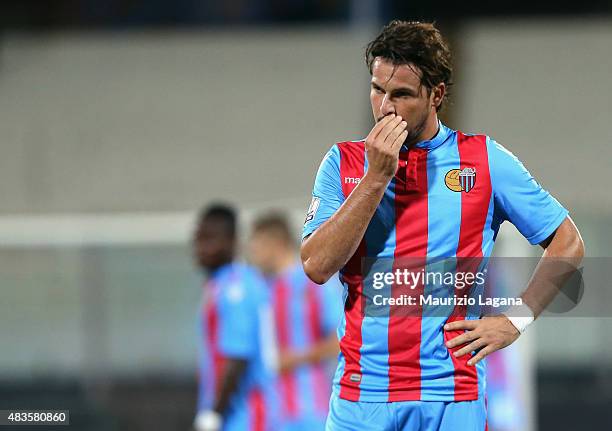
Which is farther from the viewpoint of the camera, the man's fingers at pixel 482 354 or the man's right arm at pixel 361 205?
the man's fingers at pixel 482 354

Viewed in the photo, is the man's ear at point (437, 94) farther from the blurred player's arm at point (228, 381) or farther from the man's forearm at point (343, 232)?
the blurred player's arm at point (228, 381)

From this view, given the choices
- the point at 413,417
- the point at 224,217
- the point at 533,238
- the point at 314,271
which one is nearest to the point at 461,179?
the point at 533,238

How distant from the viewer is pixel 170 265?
9062 millimetres

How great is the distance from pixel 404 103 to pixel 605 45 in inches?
473

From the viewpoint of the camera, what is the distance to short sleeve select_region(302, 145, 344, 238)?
8.93 feet

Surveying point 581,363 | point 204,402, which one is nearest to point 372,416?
point 204,402

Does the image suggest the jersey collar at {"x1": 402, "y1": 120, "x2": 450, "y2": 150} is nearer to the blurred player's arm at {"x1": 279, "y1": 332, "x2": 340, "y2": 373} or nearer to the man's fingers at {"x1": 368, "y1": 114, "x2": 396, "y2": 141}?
the man's fingers at {"x1": 368, "y1": 114, "x2": 396, "y2": 141}

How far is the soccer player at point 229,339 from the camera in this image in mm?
4812

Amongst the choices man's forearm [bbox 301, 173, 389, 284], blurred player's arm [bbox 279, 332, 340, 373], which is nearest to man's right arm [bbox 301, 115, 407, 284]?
man's forearm [bbox 301, 173, 389, 284]

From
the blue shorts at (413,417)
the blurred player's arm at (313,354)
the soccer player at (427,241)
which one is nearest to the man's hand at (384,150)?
the soccer player at (427,241)

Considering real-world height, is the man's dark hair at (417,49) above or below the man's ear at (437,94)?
above

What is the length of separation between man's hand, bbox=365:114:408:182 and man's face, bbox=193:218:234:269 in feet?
8.07

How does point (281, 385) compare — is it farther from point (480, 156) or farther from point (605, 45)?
point (605, 45)

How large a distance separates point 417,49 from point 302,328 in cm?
355
